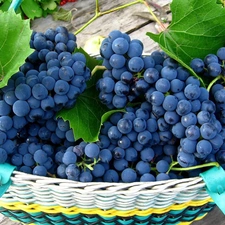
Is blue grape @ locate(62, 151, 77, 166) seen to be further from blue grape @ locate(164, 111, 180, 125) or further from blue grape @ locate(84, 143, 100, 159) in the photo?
blue grape @ locate(164, 111, 180, 125)

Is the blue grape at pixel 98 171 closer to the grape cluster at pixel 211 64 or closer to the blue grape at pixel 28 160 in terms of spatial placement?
the blue grape at pixel 28 160

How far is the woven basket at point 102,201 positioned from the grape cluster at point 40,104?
47 millimetres

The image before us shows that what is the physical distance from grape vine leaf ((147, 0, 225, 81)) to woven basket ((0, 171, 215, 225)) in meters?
0.27

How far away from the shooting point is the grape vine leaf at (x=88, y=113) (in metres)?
0.73

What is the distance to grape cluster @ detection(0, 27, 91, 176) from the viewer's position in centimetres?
69

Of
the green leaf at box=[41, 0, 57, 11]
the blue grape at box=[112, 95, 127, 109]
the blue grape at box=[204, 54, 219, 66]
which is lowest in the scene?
the blue grape at box=[204, 54, 219, 66]

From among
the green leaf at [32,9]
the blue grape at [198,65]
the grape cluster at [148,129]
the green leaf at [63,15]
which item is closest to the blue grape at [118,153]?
the grape cluster at [148,129]

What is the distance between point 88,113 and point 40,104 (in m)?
0.12

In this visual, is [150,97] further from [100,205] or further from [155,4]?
[155,4]

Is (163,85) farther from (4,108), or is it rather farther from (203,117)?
(4,108)

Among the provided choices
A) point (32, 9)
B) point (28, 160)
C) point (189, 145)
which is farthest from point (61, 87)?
point (32, 9)

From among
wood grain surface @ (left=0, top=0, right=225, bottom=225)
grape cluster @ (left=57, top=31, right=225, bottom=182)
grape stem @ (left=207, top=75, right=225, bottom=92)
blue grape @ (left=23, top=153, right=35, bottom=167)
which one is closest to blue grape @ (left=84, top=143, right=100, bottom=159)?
grape cluster @ (left=57, top=31, right=225, bottom=182)

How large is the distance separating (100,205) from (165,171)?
13 cm

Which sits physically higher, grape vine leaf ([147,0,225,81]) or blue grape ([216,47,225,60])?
grape vine leaf ([147,0,225,81])
